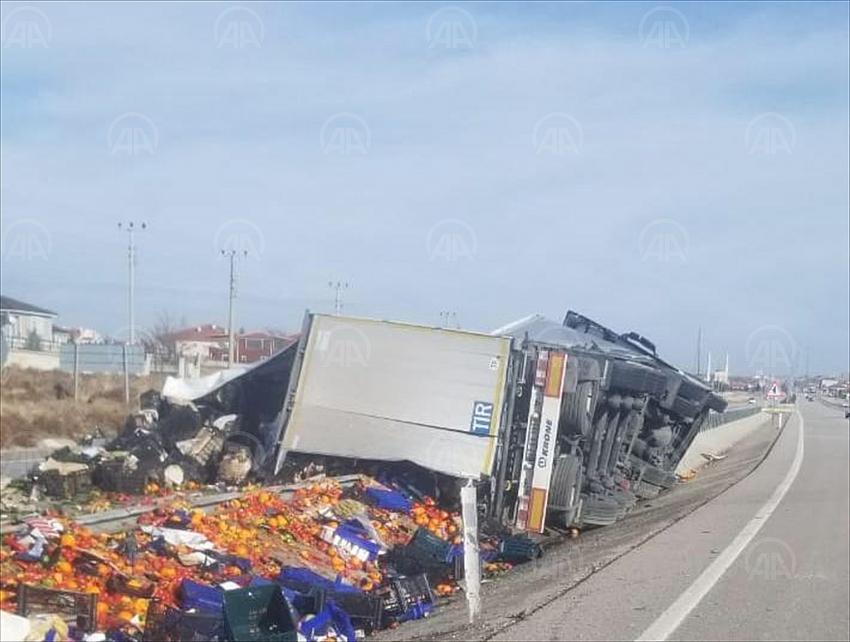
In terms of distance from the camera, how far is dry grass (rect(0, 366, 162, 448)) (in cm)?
3372

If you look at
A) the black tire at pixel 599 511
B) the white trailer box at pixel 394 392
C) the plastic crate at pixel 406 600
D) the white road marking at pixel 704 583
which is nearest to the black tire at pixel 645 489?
the black tire at pixel 599 511

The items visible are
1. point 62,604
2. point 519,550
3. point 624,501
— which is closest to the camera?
point 62,604

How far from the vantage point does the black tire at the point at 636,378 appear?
56.2 ft

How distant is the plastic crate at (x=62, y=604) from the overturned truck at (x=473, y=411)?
25.1 ft

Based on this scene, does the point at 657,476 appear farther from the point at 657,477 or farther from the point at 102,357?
the point at 102,357

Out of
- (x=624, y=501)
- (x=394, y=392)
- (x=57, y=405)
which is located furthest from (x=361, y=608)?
(x=57, y=405)

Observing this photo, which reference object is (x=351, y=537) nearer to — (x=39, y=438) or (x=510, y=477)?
(x=510, y=477)

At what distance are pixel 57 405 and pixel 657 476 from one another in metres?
25.2

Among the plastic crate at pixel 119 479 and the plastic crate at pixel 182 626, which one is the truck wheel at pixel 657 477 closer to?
the plastic crate at pixel 119 479

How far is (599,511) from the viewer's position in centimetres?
1645

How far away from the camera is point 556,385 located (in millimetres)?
15117

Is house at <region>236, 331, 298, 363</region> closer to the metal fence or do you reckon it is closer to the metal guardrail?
the metal fence

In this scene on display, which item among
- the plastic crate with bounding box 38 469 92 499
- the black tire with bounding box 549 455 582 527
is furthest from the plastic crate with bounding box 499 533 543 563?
the plastic crate with bounding box 38 469 92 499

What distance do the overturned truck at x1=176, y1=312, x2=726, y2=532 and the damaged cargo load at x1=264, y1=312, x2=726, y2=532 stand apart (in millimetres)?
15
